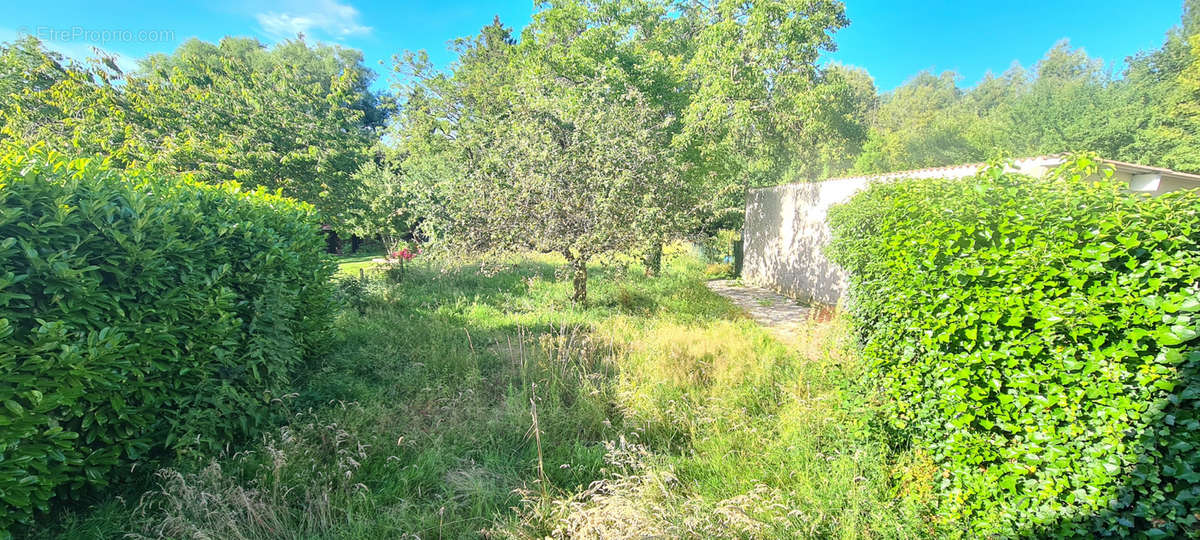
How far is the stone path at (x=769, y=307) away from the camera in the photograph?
22.2ft

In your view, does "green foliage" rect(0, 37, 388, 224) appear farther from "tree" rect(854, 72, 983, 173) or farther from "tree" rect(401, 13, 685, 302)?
"tree" rect(854, 72, 983, 173)

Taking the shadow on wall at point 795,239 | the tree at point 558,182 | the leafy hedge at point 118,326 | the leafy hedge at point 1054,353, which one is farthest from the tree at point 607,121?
the leafy hedge at point 1054,353

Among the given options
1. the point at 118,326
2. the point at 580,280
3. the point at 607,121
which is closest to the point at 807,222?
→ the point at 607,121

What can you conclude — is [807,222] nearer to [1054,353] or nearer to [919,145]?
[1054,353]

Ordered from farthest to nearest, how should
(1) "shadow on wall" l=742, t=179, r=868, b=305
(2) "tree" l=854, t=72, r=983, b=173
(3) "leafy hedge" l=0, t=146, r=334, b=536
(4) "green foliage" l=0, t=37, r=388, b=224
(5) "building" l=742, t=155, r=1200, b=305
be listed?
(2) "tree" l=854, t=72, r=983, b=173, (1) "shadow on wall" l=742, t=179, r=868, b=305, (4) "green foliage" l=0, t=37, r=388, b=224, (5) "building" l=742, t=155, r=1200, b=305, (3) "leafy hedge" l=0, t=146, r=334, b=536

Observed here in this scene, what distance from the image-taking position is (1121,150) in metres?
21.8

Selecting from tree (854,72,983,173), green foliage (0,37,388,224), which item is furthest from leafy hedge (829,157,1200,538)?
tree (854,72,983,173)

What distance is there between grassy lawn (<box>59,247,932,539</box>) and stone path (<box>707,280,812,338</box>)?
5.39 feet

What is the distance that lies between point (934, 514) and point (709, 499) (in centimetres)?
116

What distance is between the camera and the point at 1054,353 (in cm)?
162

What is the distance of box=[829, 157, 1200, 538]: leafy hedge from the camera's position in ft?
4.58

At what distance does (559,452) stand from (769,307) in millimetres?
6592

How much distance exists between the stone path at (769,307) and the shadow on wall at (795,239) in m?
0.44

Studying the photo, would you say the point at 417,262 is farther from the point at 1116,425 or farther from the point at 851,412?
the point at 1116,425
